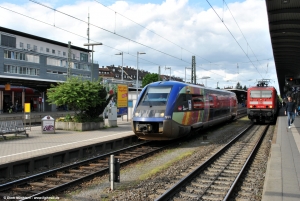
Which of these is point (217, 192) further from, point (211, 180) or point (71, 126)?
point (71, 126)

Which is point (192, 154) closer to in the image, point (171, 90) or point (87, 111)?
point (171, 90)

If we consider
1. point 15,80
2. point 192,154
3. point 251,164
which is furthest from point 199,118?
point 15,80

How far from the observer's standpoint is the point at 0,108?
38750 mm

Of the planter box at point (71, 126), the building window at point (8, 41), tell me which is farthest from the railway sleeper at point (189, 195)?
the building window at point (8, 41)

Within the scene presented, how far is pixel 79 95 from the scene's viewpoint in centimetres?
1861

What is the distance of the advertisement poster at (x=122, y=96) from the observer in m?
23.0

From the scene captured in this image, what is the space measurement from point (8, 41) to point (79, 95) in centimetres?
A: 4762

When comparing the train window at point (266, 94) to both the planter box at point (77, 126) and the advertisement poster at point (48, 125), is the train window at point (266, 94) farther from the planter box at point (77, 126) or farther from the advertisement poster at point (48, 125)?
the advertisement poster at point (48, 125)

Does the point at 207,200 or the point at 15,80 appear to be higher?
the point at 15,80

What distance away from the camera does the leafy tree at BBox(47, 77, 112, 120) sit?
60.5 ft

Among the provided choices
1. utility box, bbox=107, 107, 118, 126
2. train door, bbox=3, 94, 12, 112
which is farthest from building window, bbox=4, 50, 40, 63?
utility box, bbox=107, 107, 118, 126

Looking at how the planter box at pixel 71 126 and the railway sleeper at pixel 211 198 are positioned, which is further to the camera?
the planter box at pixel 71 126

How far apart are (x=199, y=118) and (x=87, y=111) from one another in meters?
7.27

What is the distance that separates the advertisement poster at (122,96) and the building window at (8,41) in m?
42.9
